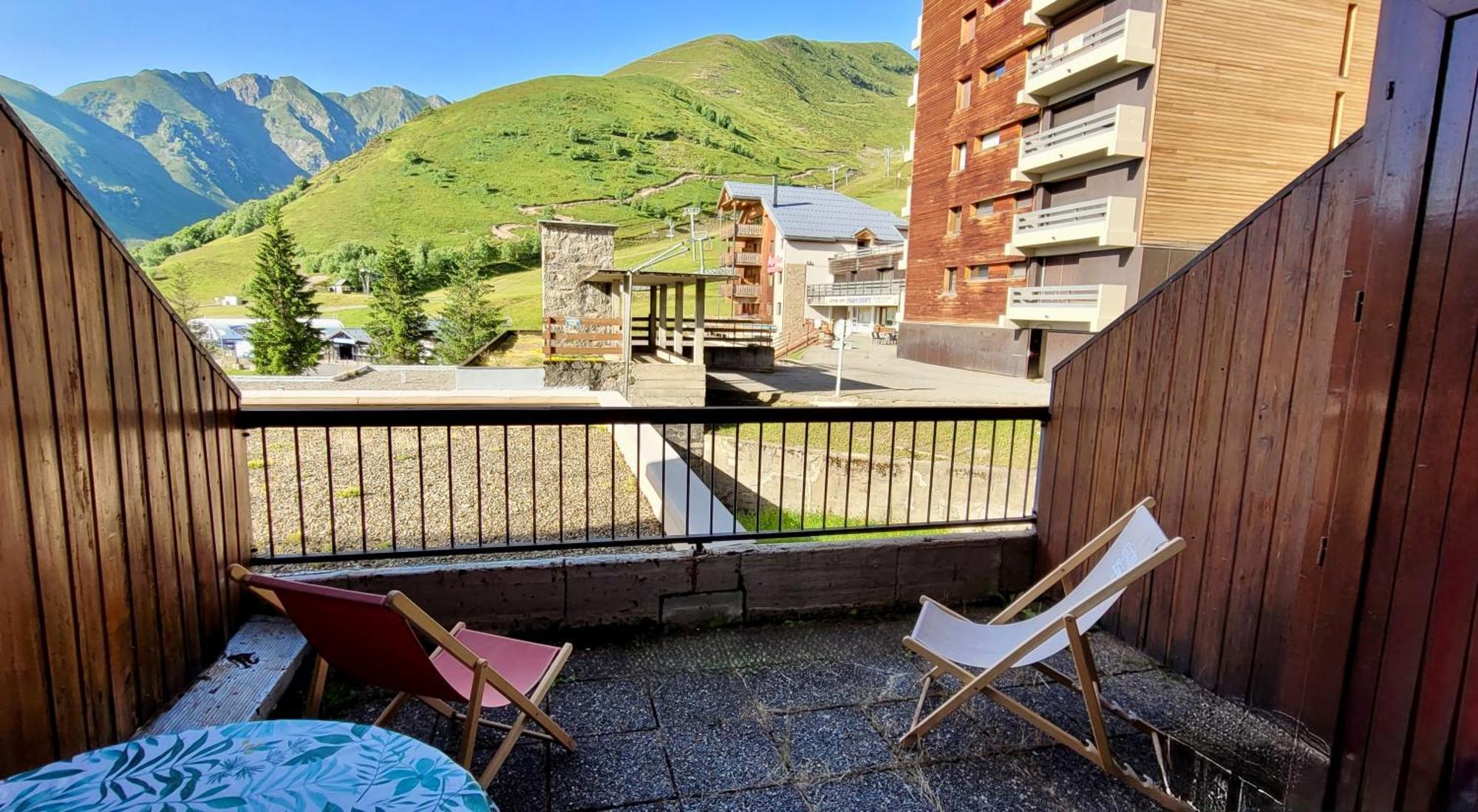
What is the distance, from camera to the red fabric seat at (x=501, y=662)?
79.0 inches

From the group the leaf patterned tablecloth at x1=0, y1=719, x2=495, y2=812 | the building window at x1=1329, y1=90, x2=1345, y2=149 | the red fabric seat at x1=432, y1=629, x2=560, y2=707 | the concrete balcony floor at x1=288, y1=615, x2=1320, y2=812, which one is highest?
the building window at x1=1329, y1=90, x2=1345, y2=149

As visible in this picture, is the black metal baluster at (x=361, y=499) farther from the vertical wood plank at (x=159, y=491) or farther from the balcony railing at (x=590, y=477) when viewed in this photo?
the vertical wood plank at (x=159, y=491)

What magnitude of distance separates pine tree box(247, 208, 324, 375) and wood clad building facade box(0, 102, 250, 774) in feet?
74.2

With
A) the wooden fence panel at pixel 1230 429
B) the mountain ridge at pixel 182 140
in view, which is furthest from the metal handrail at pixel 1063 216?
the mountain ridge at pixel 182 140

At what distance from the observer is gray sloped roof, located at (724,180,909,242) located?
33688 mm

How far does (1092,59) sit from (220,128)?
656 ft

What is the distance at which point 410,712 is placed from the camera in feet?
7.97

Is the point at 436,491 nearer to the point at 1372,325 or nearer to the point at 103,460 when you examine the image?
the point at 103,460

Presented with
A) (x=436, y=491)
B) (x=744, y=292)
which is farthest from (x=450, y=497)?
(x=744, y=292)

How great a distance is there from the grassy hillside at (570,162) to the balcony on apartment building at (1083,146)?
94.7 feet

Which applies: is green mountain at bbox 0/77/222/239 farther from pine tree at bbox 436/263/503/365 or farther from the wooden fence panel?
the wooden fence panel

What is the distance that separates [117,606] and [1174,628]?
3.75 metres

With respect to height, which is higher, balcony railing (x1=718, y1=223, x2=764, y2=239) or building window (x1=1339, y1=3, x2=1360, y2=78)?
building window (x1=1339, y1=3, x2=1360, y2=78)

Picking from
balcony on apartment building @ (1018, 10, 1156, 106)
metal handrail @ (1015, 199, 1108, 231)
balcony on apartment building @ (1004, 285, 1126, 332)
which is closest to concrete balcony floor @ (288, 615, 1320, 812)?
balcony on apartment building @ (1004, 285, 1126, 332)
